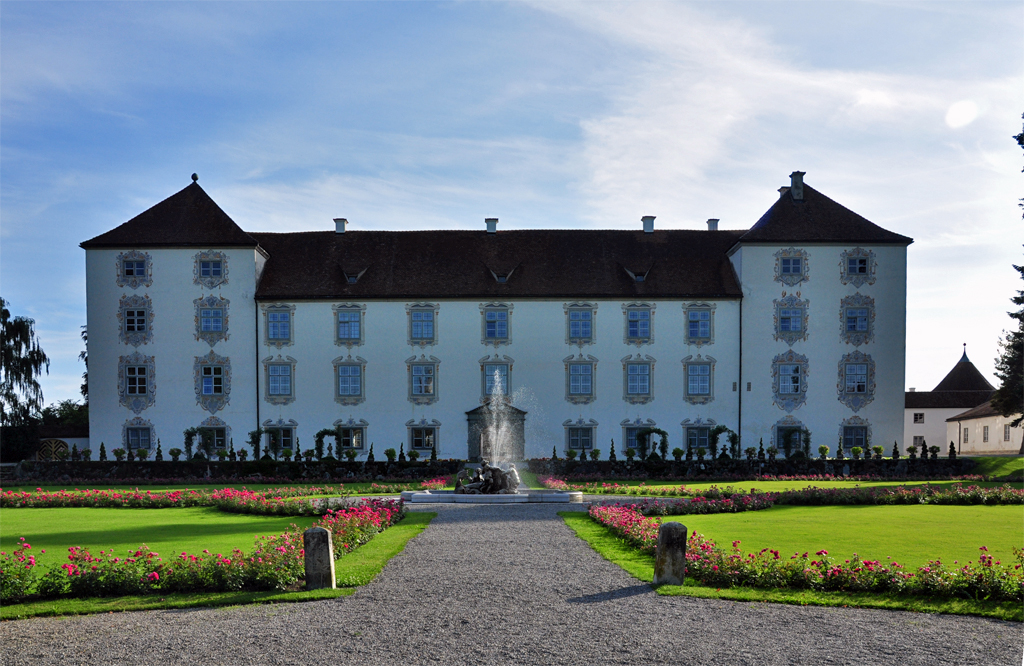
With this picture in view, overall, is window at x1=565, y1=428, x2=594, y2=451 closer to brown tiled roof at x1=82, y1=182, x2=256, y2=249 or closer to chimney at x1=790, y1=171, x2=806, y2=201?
chimney at x1=790, y1=171, x2=806, y2=201

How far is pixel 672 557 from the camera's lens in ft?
32.7

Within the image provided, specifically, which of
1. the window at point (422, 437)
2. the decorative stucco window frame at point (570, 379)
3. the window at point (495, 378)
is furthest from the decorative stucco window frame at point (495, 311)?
the window at point (422, 437)

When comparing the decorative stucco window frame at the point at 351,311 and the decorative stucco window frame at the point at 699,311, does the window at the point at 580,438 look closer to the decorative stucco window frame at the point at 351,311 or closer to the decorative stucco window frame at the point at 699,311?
the decorative stucco window frame at the point at 699,311

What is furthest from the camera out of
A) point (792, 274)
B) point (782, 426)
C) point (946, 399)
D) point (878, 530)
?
point (946, 399)

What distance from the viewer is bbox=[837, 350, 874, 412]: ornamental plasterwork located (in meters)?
34.6

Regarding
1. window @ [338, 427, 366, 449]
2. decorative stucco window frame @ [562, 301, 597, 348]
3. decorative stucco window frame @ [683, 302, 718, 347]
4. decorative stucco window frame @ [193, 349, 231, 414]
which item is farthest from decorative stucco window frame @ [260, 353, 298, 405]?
decorative stucco window frame @ [683, 302, 718, 347]

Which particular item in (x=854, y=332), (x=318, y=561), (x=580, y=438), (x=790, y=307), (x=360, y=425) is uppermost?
(x=790, y=307)

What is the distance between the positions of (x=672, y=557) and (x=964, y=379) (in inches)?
2250

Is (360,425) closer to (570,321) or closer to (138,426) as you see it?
(138,426)

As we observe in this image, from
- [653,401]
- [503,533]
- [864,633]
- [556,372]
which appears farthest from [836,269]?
[864,633]

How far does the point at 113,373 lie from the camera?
113ft

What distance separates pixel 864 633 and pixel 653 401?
26.8 meters

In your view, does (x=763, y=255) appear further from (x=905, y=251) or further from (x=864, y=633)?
(x=864, y=633)

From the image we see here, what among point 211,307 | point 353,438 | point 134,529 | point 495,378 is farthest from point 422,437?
point 134,529
